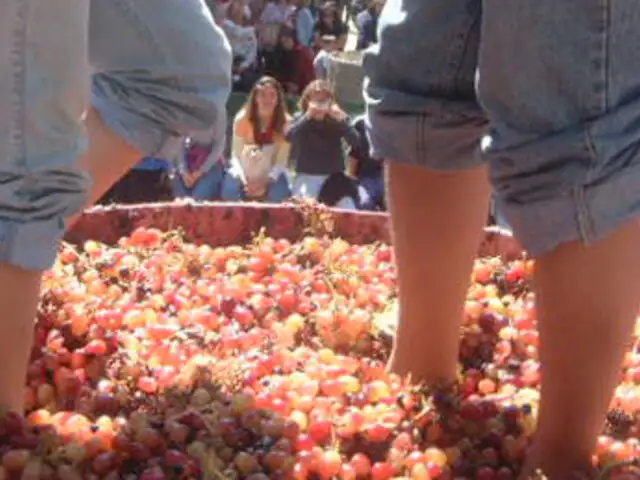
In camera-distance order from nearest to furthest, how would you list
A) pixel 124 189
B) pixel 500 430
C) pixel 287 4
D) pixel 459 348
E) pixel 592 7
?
pixel 592 7 → pixel 500 430 → pixel 459 348 → pixel 124 189 → pixel 287 4

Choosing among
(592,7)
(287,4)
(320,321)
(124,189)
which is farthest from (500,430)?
(287,4)

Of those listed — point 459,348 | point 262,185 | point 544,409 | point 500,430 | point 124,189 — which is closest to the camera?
point 544,409

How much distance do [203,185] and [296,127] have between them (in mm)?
637

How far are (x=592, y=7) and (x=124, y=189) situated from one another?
5.19 m

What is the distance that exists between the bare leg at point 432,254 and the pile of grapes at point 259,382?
0.20ft

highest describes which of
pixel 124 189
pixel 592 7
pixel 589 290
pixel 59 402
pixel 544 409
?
pixel 592 7

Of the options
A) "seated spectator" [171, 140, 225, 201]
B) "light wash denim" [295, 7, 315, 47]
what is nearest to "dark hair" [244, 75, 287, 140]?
"seated spectator" [171, 140, 225, 201]

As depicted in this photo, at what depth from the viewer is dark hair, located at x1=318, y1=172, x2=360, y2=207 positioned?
5.40 meters

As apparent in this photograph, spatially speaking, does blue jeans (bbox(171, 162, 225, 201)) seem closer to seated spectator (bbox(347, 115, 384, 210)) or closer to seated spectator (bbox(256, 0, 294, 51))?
seated spectator (bbox(347, 115, 384, 210))

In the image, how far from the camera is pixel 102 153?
5.63 ft

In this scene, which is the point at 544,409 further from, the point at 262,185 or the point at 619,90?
the point at 262,185

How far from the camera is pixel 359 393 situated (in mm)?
1640

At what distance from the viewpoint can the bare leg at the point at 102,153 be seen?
1.70 metres

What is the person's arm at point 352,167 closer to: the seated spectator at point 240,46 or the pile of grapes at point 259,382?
the pile of grapes at point 259,382
